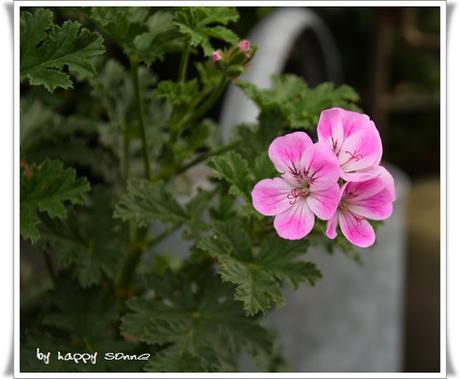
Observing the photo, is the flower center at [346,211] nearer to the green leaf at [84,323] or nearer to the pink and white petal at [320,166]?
the pink and white petal at [320,166]

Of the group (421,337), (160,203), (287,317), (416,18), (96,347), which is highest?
(416,18)

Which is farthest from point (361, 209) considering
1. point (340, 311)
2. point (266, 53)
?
point (340, 311)

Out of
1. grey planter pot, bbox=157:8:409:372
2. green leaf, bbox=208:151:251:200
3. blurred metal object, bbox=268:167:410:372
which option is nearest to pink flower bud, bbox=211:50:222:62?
green leaf, bbox=208:151:251:200

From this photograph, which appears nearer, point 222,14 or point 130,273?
point 222,14

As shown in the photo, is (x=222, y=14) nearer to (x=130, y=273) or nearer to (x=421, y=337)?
(x=130, y=273)

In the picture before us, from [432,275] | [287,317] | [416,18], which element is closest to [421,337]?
[432,275]

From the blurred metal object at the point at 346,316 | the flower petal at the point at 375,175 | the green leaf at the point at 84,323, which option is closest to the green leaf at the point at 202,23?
the flower petal at the point at 375,175

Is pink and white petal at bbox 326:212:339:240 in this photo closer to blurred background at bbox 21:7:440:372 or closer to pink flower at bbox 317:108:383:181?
pink flower at bbox 317:108:383:181

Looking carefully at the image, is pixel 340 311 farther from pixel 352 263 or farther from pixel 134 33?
pixel 134 33
